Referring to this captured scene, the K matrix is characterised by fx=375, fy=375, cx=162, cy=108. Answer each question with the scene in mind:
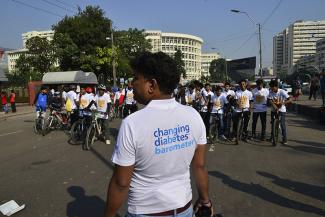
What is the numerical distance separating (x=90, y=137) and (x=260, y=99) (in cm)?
526

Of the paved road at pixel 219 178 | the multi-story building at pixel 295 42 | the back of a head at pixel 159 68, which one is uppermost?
the multi-story building at pixel 295 42

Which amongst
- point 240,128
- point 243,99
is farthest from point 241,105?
point 240,128

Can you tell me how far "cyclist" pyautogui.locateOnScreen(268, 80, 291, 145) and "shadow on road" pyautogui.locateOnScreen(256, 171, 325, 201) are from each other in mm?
3965

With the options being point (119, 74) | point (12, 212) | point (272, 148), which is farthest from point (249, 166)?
point (119, 74)

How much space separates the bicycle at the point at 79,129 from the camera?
11.4 m

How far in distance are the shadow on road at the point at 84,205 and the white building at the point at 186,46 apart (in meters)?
150

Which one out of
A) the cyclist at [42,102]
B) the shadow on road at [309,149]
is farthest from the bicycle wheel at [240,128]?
the cyclist at [42,102]

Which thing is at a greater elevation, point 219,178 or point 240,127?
point 240,127

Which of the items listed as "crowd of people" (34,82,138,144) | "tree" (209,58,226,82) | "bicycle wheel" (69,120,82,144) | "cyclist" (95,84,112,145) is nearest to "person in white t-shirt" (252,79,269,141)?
"crowd of people" (34,82,138,144)

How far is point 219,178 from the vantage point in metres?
7.05

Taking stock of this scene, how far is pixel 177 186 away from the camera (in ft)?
7.55

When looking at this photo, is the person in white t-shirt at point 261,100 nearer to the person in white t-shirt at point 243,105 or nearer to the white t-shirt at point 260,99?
the white t-shirt at point 260,99

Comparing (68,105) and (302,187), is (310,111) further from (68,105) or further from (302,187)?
(302,187)

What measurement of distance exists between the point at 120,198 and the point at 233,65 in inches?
3008
